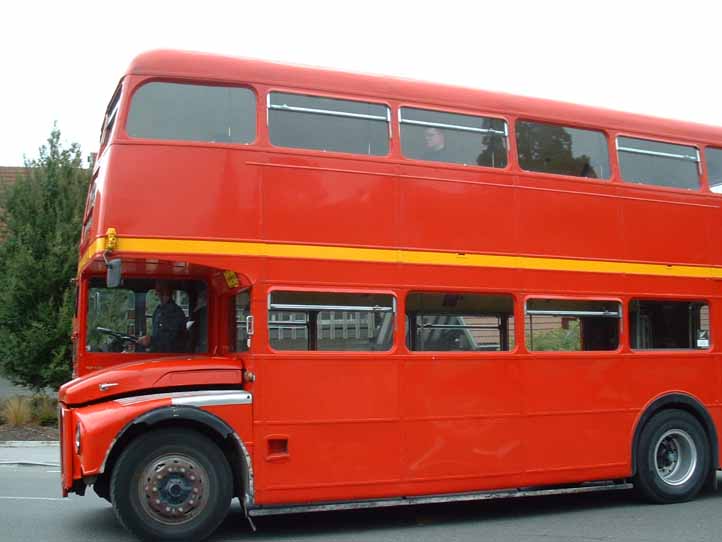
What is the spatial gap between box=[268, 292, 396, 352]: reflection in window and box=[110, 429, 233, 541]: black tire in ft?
3.85

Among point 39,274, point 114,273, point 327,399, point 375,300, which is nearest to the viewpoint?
point 114,273

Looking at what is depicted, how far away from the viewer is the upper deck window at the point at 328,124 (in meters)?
8.24

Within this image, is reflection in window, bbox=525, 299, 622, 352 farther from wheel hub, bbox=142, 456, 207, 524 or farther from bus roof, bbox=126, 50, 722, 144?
wheel hub, bbox=142, 456, 207, 524

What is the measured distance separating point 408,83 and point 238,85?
1763 millimetres

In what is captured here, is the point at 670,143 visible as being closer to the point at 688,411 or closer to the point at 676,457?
the point at 688,411

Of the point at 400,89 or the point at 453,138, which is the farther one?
the point at 453,138

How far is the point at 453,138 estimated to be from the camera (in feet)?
29.5

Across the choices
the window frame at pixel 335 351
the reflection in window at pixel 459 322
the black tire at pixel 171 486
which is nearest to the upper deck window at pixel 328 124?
the window frame at pixel 335 351

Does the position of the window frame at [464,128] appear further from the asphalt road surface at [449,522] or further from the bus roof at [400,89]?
the asphalt road surface at [449,522]

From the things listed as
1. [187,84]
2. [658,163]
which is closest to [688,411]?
[658,163]

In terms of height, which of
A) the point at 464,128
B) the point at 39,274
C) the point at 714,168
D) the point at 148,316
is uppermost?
the point at 464,128

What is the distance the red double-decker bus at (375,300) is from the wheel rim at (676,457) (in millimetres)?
27

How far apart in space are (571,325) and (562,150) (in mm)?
1898

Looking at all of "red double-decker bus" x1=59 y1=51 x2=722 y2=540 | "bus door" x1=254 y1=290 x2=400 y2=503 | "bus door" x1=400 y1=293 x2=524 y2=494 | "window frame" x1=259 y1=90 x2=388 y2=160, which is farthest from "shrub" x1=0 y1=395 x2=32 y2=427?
"window frame" x1=259 y1=90 x2=388 y2=160
